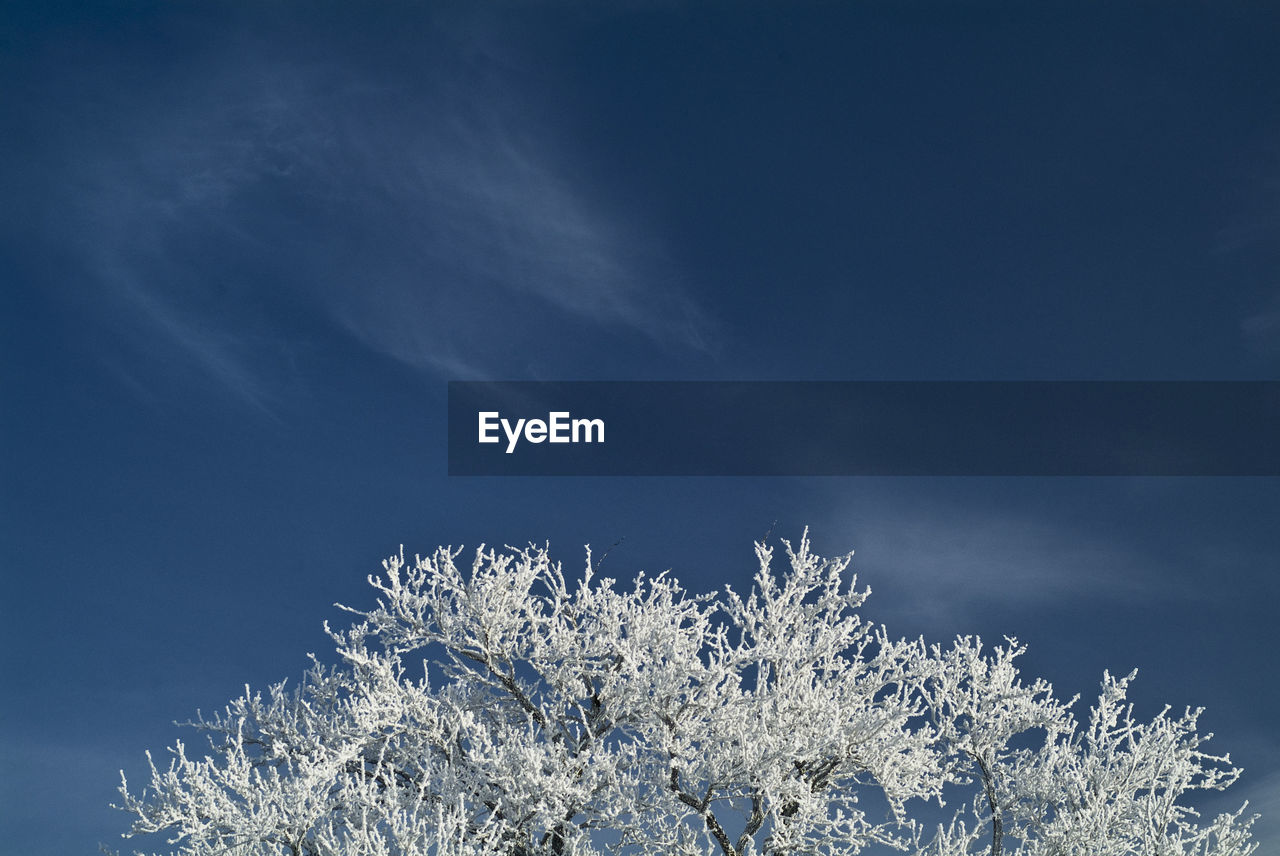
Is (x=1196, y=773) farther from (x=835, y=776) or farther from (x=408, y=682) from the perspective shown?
(x=408, y=682)

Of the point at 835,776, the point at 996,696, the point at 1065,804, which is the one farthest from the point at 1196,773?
the point at 835,776

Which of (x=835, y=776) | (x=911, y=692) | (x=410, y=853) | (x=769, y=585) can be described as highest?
(x=769, y=585)

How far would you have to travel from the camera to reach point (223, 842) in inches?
517

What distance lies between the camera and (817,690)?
15.0m

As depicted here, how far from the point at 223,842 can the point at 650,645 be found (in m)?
6.55

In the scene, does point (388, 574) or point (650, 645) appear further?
point (388, 574)

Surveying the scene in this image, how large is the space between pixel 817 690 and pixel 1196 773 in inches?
256

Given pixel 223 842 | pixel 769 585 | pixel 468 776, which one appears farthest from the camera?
pixel 769 585

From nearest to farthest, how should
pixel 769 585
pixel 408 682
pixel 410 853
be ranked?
pixel 410 853 < pixel 408 682 < pixel 769 585

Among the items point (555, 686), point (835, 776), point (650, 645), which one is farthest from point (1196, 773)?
point (555, 686)

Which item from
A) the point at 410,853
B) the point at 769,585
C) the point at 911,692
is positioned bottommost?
the point at 410,853

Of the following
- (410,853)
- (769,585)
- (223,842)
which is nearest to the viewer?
(410,853)

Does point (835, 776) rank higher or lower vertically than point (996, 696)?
lower

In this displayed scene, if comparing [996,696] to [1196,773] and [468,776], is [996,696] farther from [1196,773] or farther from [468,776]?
[468,776]
